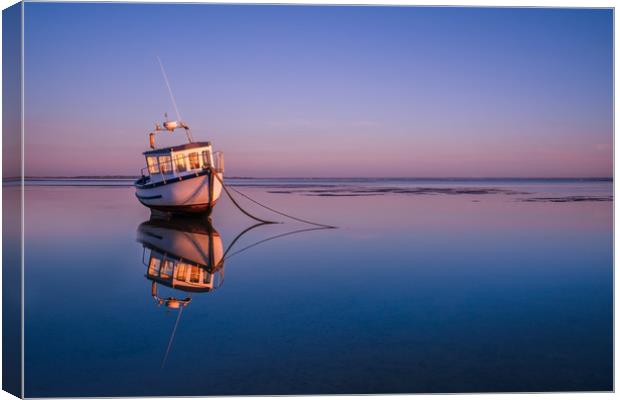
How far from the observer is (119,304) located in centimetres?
886

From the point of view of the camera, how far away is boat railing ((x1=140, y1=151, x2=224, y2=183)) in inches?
766

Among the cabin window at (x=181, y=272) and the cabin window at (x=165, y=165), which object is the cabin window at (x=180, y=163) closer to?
the cabin window at (x=165, y=165)

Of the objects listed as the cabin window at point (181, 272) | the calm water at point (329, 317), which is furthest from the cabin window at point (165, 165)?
the cabin window at point (181, 272)

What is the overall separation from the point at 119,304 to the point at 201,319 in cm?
167

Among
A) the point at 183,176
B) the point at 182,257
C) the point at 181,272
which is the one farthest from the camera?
the point at 183,176

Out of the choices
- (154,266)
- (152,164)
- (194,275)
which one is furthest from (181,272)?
(152,164)

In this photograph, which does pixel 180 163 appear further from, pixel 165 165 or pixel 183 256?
pixel 183 256

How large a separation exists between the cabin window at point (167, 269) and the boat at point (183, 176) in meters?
7.05

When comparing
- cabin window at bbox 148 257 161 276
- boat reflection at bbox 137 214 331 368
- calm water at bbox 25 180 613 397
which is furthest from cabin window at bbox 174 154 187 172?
cabin window at bbox 148 257 161 276

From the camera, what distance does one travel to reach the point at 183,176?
19031mm

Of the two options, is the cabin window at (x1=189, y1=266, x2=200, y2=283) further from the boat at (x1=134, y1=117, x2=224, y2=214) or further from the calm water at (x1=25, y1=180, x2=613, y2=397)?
the boat at (x1=134, y1=117, x2=224, y2=214)

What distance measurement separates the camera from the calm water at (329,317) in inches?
237

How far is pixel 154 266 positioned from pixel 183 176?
7.55m

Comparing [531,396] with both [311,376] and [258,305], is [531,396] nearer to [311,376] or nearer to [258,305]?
[311,376]
